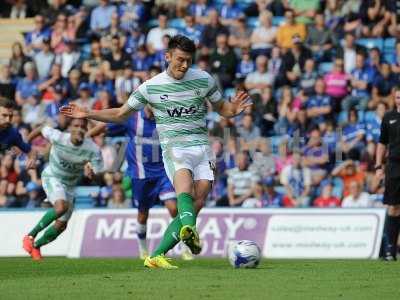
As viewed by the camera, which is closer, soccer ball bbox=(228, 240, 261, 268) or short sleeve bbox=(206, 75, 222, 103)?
short sleeve bbox=(206, 75, 222, 103)

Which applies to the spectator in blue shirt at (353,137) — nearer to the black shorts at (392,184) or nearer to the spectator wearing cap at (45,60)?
the black shorts at (392,184)

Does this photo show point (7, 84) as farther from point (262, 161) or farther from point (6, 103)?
point (6, 103)

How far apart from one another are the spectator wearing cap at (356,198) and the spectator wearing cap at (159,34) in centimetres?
682

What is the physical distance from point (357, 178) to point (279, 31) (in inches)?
191

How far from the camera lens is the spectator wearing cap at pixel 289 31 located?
79.1 feet

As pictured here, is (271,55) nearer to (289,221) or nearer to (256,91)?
(256,91)

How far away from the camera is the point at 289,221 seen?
1922 cm

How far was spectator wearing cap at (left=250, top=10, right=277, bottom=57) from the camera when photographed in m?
24.4

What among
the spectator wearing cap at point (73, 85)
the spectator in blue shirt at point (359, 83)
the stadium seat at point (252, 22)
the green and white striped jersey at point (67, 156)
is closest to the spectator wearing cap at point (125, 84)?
the spectator wearing cap at point (73, 85)

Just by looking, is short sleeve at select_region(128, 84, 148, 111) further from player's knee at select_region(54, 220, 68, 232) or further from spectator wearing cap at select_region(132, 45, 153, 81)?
spectator wearing cap at select_region(132, 45, 153, 81)

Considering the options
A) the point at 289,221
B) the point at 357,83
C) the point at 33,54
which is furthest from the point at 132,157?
the point at 33,54

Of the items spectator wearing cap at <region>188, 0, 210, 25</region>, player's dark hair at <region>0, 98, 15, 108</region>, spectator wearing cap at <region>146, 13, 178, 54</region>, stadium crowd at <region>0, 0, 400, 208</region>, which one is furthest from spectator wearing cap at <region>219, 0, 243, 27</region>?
player's dark hair at <region>0, 98, 15, 108</region>

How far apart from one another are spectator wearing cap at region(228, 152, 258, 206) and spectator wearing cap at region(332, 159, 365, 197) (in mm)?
1617

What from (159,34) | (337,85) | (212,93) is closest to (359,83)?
(337,85)
